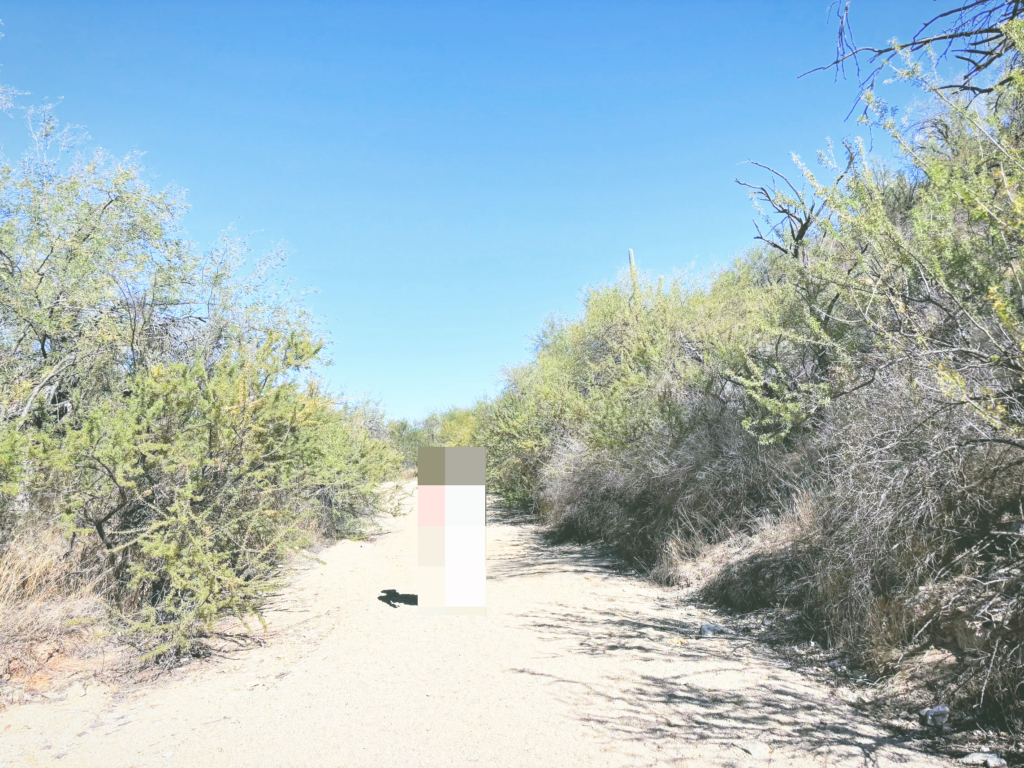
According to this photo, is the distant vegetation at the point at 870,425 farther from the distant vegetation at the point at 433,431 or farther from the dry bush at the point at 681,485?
the distant vegetation at the point at 433,431

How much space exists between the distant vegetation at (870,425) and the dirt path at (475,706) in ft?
3.04

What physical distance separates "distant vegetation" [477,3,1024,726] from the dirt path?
927mm

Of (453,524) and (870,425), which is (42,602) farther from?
(870,425)

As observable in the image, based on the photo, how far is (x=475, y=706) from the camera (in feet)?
17.2

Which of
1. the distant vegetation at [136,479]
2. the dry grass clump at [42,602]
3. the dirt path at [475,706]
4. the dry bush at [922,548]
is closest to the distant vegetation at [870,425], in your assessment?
the dry bush at [922,548]

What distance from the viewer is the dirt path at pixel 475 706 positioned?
14.1ft

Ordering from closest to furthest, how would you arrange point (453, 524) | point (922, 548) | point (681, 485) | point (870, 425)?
point (922, 548)
point (870, 425)
point (453, 524)
point (681, 485)

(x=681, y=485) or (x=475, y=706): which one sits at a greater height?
(x=681, y=485)

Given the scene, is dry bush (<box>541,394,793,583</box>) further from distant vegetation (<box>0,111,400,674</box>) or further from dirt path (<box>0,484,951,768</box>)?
distant vegetation (<box>0,111,400,674</box>)

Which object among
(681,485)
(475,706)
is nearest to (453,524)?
(475,706)


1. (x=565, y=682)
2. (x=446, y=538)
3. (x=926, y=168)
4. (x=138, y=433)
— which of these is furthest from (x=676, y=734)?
(x=138, y=433)

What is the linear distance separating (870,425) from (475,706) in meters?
4.36

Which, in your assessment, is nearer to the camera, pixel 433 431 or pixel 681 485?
pixel 681 485

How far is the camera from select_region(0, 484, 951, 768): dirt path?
14.1ft
